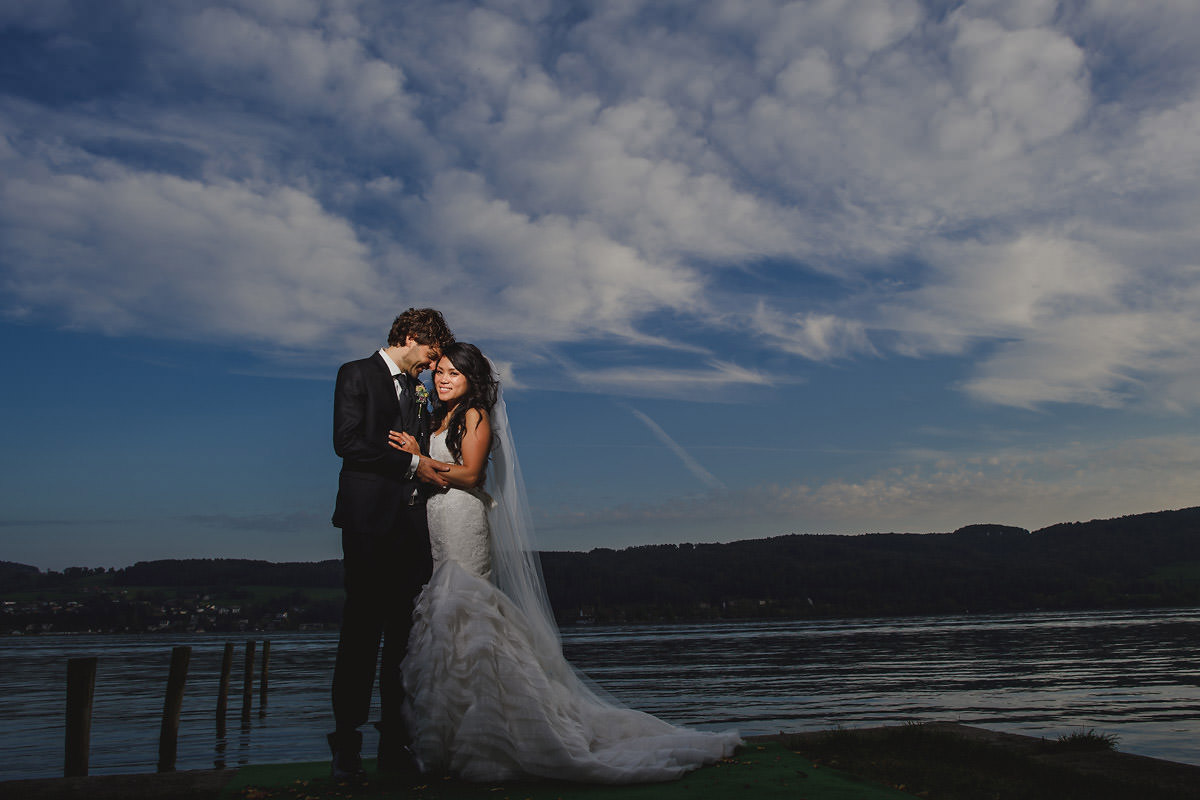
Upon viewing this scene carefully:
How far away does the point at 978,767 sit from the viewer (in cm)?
513

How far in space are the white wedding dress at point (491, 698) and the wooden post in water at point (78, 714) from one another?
5.21 meters

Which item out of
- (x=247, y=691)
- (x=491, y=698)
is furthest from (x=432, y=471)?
(x=247, y=691)

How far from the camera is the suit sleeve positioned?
488cm

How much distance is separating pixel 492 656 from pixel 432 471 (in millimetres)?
1162

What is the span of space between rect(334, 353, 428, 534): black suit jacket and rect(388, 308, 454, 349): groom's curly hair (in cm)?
27

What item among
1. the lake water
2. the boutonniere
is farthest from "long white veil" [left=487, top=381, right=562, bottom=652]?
the lake water

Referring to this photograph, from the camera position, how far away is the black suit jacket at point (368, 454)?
489 cm

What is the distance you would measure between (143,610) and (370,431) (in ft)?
530

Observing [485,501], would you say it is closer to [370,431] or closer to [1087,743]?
[370,431]

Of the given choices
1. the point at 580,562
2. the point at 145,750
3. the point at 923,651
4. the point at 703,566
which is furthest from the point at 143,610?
the point at 145,750

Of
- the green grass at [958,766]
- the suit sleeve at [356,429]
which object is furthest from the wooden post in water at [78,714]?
the green grass at [958,766]

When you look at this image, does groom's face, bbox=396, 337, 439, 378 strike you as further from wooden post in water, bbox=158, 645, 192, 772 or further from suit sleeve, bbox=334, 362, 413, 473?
wooden post in water, bbox=158, 645, 192, 772

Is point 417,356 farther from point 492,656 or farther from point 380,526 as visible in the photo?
point 492,656

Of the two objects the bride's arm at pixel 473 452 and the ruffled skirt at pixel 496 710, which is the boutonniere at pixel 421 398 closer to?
the bride's arm at pixel 473 452
